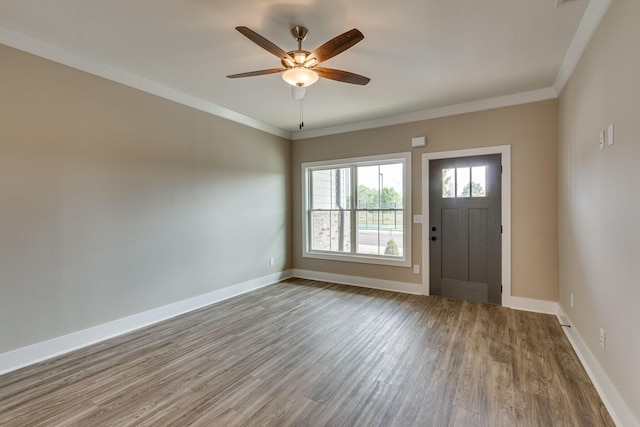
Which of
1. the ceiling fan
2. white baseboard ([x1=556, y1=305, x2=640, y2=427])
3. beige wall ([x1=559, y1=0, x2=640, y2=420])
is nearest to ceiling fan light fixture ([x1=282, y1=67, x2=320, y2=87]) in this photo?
the ceiling fan

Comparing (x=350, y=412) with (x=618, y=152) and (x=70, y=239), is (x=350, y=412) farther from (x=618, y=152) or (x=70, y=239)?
(x=70, y=239)

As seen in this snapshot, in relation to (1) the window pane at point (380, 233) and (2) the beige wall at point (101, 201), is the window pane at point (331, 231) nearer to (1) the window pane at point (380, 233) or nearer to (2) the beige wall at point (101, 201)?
(1) the window pane at point (380, 233)

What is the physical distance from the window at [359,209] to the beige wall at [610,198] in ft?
6.97

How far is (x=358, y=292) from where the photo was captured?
15.2ft

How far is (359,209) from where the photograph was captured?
513 cm

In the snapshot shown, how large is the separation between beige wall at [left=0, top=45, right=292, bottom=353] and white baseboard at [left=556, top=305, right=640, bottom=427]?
13.4 ft

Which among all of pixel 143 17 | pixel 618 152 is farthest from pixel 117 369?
pixel 618 152

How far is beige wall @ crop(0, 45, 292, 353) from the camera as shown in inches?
97.5

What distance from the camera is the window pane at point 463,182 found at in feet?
13.5

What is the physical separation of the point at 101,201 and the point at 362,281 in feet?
12.6

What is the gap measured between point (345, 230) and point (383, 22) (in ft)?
11.6

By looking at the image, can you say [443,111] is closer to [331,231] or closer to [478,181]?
[478,181]

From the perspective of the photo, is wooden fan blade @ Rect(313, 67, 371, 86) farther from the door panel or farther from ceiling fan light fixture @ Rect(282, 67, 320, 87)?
the door panel

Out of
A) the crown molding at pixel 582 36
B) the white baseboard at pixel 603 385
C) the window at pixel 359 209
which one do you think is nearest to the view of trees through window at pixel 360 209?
the window at pixel 359 209
